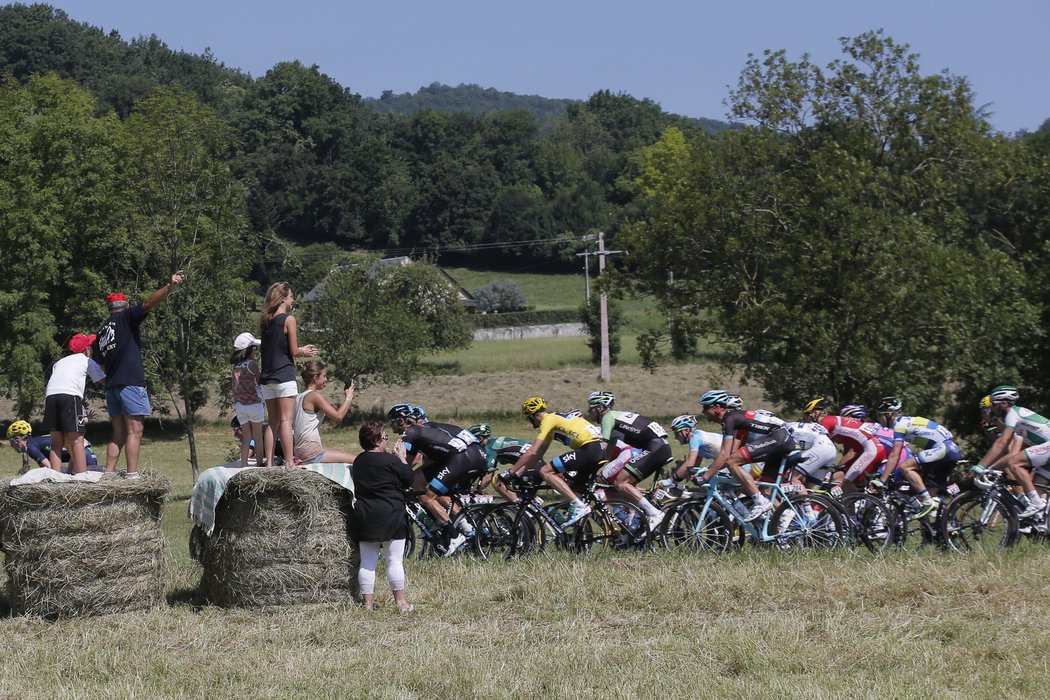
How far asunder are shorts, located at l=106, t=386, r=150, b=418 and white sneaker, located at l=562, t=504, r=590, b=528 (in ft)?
14.8

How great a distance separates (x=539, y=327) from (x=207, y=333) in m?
53.4

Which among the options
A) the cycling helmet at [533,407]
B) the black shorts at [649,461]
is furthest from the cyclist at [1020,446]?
the cycling helmet at [533,407]

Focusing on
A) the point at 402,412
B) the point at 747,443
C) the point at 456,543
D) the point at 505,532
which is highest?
the point at 402,412

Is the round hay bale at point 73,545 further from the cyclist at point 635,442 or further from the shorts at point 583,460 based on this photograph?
the cyclist at point 635,442

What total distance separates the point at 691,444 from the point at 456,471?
2.68 metres

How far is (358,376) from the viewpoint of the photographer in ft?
167

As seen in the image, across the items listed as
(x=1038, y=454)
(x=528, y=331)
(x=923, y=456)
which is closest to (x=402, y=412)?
(x=923, y=456)

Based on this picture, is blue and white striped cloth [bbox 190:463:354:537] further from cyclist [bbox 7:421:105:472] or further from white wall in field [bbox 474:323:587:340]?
white wall in field [bbox 474:323:587:340]

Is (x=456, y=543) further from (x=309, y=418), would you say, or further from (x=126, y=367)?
(x=126, y=367)

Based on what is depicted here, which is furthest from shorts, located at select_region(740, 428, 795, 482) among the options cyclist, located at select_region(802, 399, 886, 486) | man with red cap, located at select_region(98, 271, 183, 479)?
man with red cap, located at select_region(98, 271, 183, 479)

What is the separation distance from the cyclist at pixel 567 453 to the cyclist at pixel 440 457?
1.93ft

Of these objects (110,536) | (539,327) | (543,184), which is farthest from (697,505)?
(543,184)

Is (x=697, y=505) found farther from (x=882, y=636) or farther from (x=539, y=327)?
(x=539, y=327)

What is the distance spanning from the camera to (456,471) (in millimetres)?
14109
